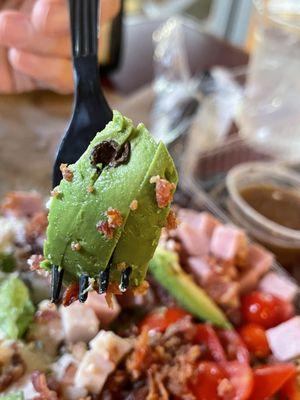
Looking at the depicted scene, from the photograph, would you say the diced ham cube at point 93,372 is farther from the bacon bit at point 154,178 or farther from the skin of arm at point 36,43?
the skin of arm at point 36,43

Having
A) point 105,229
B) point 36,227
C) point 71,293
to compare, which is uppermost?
point 105,229

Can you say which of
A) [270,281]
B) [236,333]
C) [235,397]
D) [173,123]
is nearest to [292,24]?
[173,123]

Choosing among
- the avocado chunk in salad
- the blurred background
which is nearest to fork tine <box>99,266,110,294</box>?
the avocado chunk in salad

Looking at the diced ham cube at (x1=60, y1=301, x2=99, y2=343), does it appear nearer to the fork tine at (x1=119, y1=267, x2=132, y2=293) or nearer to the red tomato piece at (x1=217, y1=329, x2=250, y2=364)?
the red tomato piece at (x1=217, y1=329, x2=250, y2=364)

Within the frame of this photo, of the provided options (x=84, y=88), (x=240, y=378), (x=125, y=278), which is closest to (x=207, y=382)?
(x=240, y=378)

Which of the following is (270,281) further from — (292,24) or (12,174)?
(292,24)

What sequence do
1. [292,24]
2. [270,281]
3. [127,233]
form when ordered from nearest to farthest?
[127,233]
[270,281]
[292,24]

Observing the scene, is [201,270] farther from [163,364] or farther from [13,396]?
[13,396]
